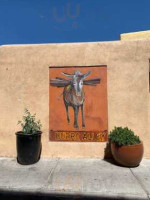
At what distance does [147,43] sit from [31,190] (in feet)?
16.1

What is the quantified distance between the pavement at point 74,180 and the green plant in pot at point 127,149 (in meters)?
0.18

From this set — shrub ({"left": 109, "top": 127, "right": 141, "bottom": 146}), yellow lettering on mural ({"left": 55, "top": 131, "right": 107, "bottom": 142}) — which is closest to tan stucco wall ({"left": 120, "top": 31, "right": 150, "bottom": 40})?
shrub ({"left": 109, "top": 127, "right": 141, "bottom": 146})

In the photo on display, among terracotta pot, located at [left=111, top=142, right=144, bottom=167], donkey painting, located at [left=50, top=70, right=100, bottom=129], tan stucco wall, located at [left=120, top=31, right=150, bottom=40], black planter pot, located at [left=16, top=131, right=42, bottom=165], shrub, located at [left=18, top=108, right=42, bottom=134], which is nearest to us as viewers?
terracotta pot, located at [left=111, top=142, right=144, bottom=167]

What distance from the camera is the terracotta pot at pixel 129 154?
4.98m

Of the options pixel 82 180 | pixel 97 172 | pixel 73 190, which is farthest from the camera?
pixel 97 172

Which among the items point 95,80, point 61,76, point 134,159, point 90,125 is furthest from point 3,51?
point 134,159

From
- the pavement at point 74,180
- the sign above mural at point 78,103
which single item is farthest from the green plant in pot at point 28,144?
the sign above mural at point 78,103

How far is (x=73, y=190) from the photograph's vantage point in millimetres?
3814

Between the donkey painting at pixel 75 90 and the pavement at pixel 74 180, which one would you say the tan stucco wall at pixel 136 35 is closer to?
the donkey painting at pixel 75 90

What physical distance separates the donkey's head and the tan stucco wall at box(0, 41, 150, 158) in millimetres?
350

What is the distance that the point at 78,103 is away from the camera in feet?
19.4

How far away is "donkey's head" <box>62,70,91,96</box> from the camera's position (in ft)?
19.4

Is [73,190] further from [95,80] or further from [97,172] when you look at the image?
[95,80]

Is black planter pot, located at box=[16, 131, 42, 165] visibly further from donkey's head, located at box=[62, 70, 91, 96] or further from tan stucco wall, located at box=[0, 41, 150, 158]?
donkey's head, located at box=[62, 70, 91, 96]
